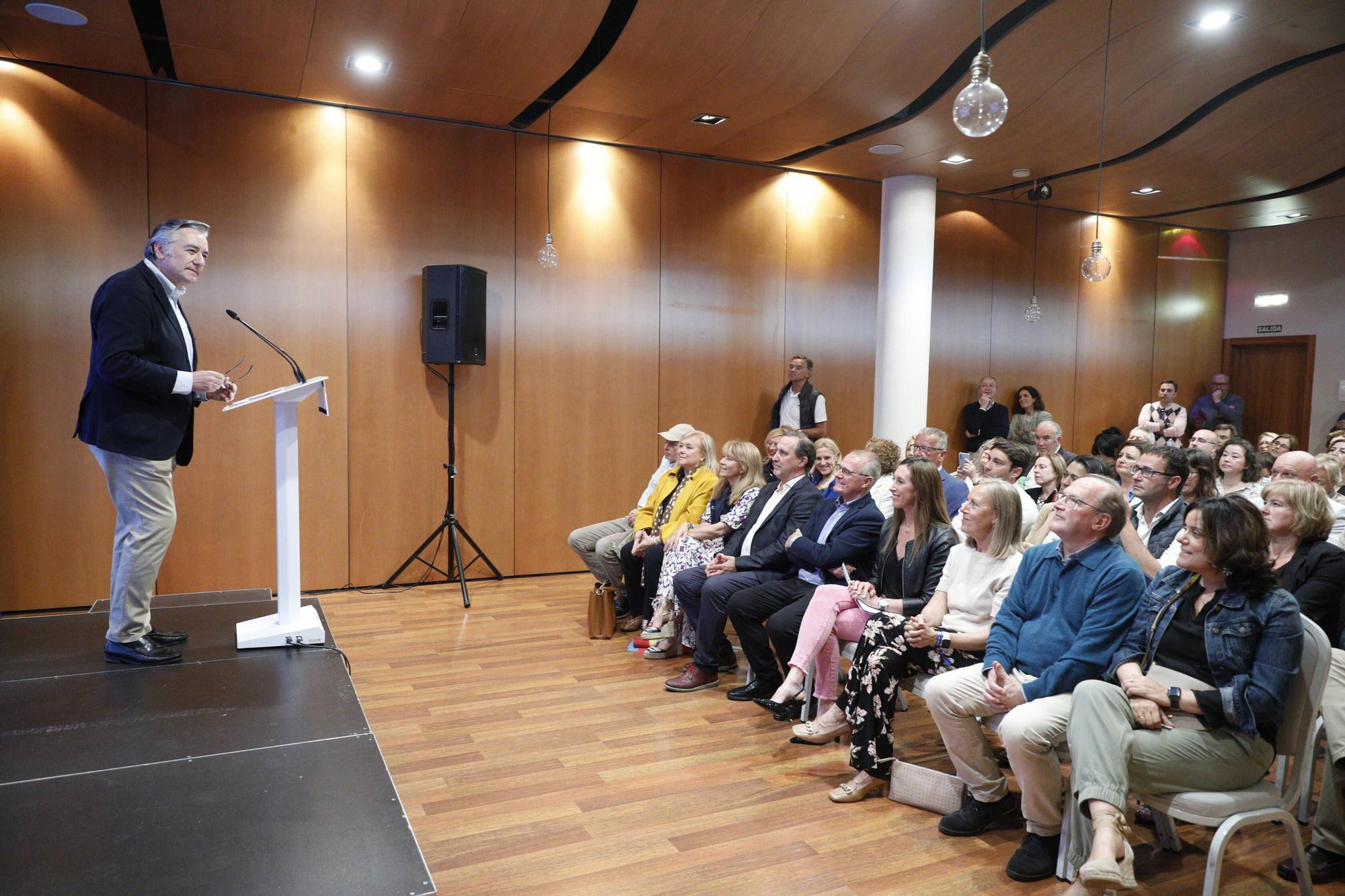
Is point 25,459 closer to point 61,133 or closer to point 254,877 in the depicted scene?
point 61,133

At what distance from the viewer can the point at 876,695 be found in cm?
309

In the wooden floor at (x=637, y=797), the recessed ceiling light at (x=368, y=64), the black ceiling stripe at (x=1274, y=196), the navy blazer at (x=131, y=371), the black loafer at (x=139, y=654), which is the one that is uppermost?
the black ceiling stripe at (x=1274, y=196)

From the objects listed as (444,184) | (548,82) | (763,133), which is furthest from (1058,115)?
(444,184)

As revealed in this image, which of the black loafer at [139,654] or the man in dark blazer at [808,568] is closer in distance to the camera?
the black loafer at [139,654]

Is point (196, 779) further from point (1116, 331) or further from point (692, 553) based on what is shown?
point (1116, 331)

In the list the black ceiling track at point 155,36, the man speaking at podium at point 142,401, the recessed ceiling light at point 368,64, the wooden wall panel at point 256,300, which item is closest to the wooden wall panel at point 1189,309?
the recessed ceiling light at point 368,64

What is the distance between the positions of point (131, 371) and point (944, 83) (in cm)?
472

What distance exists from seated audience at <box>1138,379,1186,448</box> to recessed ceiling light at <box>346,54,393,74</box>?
23.9 feet

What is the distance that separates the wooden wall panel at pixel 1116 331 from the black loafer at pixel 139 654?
27.8 ft

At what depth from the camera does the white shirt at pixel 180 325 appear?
121 inches

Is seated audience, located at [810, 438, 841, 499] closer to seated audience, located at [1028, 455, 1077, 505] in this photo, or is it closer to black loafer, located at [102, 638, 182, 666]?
seated audience, located at [1028, 455, 1077, 505]

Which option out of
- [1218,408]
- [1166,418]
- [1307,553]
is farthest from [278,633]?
[1218,408]

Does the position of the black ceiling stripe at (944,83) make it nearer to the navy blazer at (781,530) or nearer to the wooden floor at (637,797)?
the navy blazer at (781,530)

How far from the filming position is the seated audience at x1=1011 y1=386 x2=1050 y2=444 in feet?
27.2
